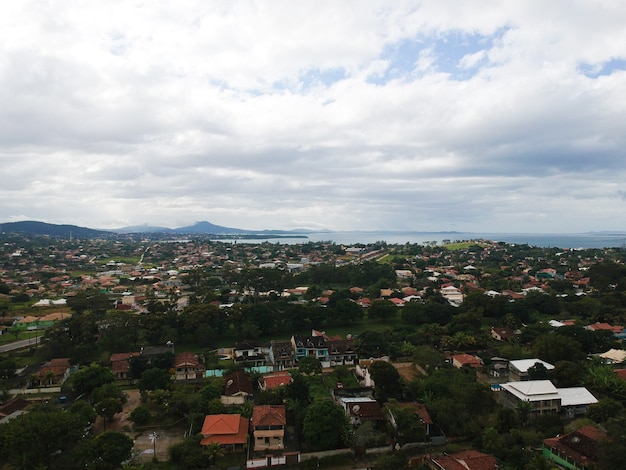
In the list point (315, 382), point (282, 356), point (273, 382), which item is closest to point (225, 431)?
point (273, 382)

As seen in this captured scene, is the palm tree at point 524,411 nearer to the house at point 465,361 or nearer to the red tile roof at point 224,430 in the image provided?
the house at point 465,361

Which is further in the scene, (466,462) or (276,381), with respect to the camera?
(276,381)

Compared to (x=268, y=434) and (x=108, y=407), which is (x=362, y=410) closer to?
(x=268, y=434)

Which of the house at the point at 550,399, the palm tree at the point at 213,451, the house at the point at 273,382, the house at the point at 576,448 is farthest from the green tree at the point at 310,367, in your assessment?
the house at the point at 576,448

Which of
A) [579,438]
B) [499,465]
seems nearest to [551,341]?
[579,438]


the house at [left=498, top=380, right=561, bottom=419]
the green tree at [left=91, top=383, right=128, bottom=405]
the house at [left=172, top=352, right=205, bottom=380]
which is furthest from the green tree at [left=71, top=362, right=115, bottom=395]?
the house at [left=498, top=380, right=561, bottom=419]

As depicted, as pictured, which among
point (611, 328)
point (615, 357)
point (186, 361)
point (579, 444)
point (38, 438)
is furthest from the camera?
point (611, 328)

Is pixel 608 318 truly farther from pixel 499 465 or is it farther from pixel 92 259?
pixel 92 259
